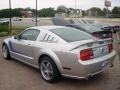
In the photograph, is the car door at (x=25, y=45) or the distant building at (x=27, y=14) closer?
the car door at (x=25, y=45)

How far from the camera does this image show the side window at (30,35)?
6.69m

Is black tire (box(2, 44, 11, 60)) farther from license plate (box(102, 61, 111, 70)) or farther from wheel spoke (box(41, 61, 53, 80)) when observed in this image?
license plate (box(102, 61, 111, 70))

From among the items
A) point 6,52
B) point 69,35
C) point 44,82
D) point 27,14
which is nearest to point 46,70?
point 44,82

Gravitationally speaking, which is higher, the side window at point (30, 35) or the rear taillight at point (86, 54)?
the side window at point (30, 35)

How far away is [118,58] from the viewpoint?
8.48 meters

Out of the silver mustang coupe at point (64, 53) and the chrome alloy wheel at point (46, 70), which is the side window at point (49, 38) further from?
the chrome alloy wheel at point (46, 70)

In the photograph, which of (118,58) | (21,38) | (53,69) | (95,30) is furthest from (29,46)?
(95,30)

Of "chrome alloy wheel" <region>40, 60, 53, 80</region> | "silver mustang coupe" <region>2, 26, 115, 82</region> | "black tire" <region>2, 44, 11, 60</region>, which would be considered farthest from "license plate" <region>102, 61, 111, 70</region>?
"black tire" <region>2, 44, 11, 60</region>

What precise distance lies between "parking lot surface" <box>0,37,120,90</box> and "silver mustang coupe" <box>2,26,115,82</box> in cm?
27

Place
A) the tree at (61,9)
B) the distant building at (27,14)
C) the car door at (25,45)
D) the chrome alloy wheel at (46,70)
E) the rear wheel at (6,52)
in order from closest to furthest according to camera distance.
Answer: the chrome alloy wheel at (46,70)
the car door at (25,45)
the rear wheel at (6,52)
the tree at (61,9)
the distant building at (27,14)

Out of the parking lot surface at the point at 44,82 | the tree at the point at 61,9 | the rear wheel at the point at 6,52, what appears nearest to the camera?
the parking lot surface at the point at 44,82

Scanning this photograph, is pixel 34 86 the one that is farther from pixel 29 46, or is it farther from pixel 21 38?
pixel 21 38

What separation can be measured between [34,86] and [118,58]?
3.94 m

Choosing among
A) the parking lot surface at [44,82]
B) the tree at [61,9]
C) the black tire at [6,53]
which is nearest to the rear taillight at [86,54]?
the parking lot surface at [44,82]
